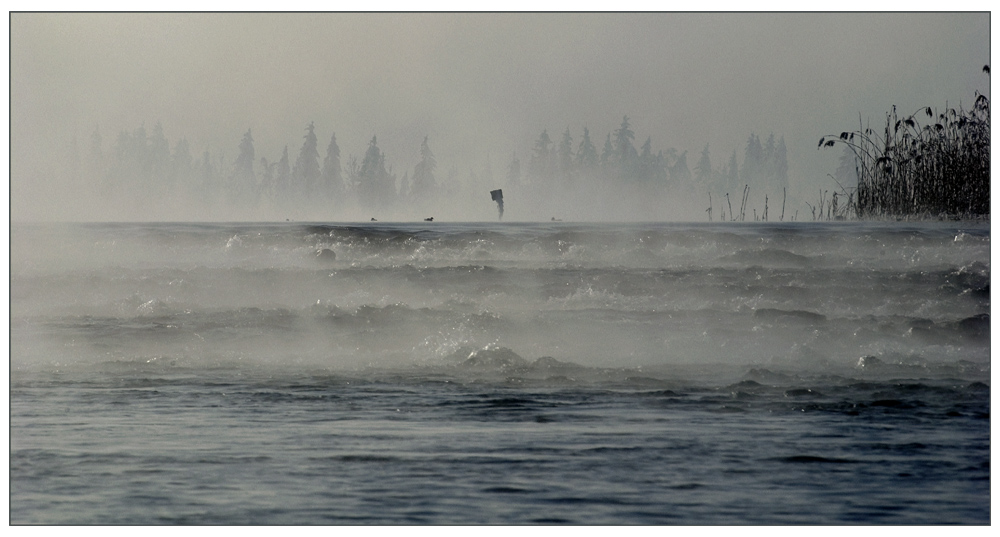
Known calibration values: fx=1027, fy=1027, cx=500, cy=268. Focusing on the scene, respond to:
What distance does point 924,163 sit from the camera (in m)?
5.48

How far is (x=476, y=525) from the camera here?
13.1ft

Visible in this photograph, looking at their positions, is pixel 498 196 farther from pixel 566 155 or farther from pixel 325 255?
Answer: pixel 325 255

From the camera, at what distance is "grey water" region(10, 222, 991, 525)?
446 centimetres

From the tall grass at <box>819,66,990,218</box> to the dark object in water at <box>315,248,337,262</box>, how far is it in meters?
2.65

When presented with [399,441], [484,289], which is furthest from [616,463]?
[484,289]

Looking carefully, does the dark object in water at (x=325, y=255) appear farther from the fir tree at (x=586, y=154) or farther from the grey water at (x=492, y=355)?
the fir tree at (x=586, y=154)

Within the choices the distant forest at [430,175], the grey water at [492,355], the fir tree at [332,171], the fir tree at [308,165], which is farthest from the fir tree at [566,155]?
the fir tree at [308,165]

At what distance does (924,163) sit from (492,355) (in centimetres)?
252

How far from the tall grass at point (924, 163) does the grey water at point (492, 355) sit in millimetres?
136

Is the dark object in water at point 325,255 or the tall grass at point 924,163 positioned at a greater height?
the tall grass at point 924,163

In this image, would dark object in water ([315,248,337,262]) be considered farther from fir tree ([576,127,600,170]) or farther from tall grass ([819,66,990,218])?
tall grass ([819,66,990,218])

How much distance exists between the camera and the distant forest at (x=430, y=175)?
17.3 ft

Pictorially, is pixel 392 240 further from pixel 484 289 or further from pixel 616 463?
pixel 616 463

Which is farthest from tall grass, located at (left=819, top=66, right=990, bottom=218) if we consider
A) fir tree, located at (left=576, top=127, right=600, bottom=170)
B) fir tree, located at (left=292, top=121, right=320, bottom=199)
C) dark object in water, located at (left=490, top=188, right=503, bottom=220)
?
fir tree, located at (left=292, top=121, right=320, bottom=199)
